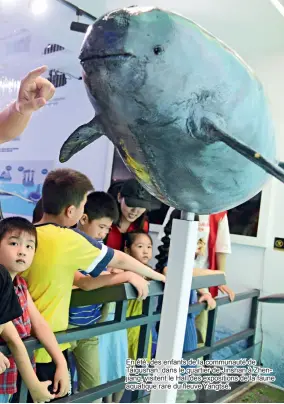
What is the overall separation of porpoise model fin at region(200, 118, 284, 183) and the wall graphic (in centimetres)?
238

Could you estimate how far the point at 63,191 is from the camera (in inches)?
49.2

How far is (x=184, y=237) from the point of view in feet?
1.38

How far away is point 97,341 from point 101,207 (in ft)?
1.40

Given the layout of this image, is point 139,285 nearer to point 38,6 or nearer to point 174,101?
point 174,101

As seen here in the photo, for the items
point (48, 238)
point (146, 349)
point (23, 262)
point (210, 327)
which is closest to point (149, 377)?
point (23, 262)

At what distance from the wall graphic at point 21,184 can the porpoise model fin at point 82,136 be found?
89.0 inches

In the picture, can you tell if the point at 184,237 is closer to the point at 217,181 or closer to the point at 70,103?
the point at 217,181

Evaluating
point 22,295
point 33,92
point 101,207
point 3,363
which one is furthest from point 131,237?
point 33,92

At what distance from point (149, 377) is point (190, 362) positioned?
0.09 metres

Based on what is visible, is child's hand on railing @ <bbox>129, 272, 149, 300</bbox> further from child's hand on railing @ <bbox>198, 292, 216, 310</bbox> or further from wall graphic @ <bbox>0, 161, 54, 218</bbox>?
wall graphic @ <bbox>0, 161, 54, 218</bbox>

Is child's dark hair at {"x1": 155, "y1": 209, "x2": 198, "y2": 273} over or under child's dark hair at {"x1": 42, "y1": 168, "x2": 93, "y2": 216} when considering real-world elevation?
under

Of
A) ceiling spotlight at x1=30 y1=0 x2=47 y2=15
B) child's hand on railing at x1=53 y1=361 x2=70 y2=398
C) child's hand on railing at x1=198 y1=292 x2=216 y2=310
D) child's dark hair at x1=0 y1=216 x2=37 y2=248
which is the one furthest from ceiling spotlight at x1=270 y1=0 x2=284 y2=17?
child's hand on railing at x1=53 y1=361 x2=70 y2=398

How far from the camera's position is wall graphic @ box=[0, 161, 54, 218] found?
8.64 feet

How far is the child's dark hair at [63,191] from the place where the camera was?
4.06 feet
